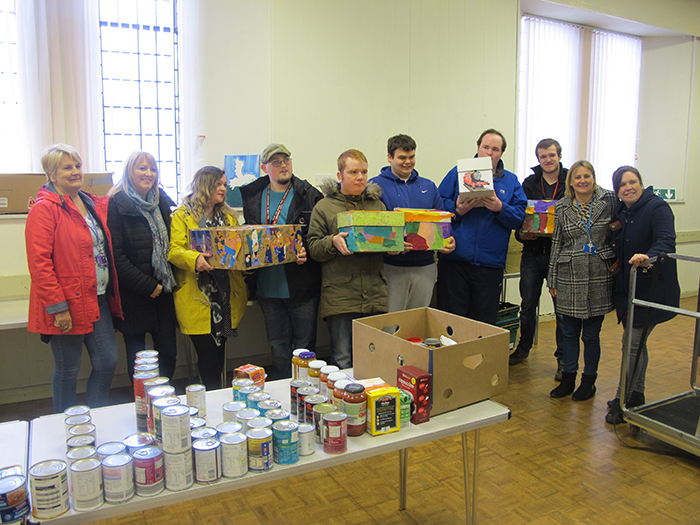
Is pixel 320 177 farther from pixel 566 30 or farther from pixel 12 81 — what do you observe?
pixel 566 30

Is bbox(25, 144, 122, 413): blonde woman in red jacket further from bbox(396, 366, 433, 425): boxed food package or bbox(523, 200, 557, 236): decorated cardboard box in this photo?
bbox(523, 200, 557, 236): decorated cardboard box

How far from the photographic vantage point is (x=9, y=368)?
129 inches

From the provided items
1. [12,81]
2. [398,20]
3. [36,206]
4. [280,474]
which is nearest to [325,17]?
[398,20]

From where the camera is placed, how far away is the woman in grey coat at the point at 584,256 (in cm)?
305

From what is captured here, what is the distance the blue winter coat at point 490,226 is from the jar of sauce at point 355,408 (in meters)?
1.90

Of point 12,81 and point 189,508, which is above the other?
point 12,81

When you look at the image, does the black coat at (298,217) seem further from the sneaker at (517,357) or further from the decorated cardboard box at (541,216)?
the sneaker at (517,357)

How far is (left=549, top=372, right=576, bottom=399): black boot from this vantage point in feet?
11.0

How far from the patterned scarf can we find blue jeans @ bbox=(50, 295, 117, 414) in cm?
31

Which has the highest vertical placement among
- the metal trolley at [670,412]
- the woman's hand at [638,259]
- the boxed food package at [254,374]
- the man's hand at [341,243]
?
the man's hand at [341,243]

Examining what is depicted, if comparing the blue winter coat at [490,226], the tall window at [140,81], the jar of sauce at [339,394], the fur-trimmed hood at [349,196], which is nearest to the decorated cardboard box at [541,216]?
the blue winter coat at [490,226]

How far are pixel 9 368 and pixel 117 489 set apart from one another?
2682 mm

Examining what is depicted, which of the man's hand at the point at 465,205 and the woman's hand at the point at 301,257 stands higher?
the man's hand at the point at 465,205

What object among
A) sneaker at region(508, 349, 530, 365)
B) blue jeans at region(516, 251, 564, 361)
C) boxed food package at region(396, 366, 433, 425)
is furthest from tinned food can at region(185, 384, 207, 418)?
sneaker at region(508, 349, 530, 365)
